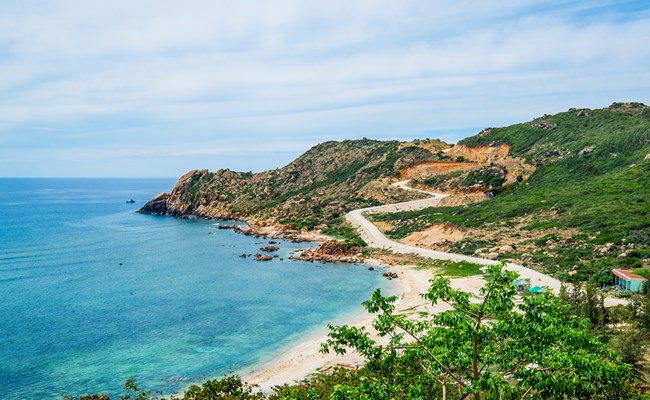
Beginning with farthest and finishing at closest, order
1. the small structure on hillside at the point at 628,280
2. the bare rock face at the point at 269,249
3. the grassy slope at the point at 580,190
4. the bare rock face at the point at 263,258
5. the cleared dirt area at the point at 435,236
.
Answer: the bare rock face at the point at 269,249 → the bare rock face at the point at 263,258 → the cleared dirt area at the point at 435,236 → the grassy slope at the point at 580,190 → the small structure on hillside at the point at 628,280

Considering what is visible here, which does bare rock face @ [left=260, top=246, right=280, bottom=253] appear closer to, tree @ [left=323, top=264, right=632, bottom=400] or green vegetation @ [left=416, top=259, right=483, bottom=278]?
green vegetation @ [left=416, top=259, right=483, bottom=278]

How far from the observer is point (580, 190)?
74375 mm

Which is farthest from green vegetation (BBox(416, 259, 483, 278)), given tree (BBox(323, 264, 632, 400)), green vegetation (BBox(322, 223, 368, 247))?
tree (BBox(323, 264, 632, 400))

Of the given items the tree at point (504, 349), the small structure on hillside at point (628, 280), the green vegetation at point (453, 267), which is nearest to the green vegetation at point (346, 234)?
the green vegetation at point (453, 267)

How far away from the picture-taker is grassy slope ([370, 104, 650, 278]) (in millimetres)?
53969

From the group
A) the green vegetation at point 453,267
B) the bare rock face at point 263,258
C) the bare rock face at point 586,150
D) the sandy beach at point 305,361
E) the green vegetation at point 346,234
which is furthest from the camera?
the bare rock face at point 586,150

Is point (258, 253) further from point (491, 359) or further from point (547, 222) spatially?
point (491, 359)

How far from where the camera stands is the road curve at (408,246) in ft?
153

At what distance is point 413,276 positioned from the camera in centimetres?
6028

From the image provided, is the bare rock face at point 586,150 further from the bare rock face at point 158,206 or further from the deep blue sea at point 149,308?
the bare rock face at point 158,206

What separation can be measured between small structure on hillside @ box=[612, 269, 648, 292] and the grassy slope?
4.12 meters

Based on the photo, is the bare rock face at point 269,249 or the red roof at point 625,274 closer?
the red roof at point 625,274

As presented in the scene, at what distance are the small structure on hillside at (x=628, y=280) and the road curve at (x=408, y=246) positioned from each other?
4.99 m

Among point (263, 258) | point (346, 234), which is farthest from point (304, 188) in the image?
point (263, 258)
